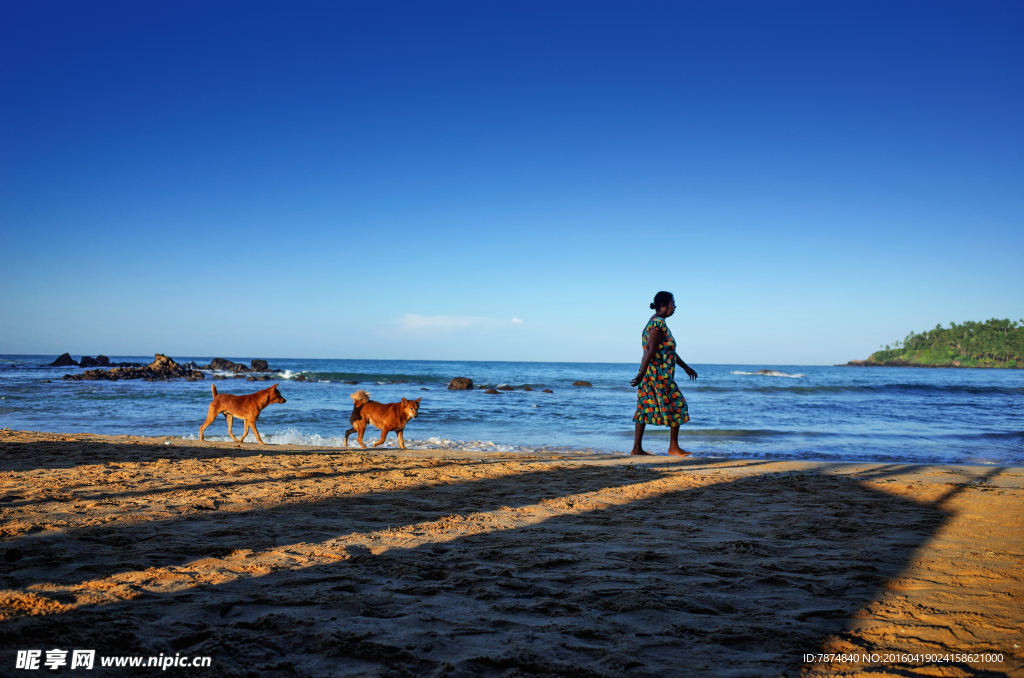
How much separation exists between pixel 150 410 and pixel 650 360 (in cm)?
1465

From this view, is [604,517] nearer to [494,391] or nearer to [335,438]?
[335,438]

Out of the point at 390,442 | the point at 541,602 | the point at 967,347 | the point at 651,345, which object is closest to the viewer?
→ the point at 541,602

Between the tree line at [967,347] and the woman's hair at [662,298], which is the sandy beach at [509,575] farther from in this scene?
the tree line at [967,347]

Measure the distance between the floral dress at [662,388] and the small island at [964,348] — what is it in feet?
351

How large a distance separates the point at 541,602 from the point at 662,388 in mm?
5714

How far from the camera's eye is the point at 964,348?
89062 millimetres

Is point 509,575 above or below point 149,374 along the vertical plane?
above

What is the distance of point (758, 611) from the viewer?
7.54 ft

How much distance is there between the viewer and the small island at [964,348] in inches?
3339

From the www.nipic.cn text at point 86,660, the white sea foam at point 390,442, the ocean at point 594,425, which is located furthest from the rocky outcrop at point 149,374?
the www.nipic.cn text at point 86,660

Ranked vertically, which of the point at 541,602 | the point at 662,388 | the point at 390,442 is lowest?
the point at 390,442

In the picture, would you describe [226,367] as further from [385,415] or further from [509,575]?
[509,575]

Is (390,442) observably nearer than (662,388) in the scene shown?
No

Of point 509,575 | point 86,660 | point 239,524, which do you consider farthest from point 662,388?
point 86,660
